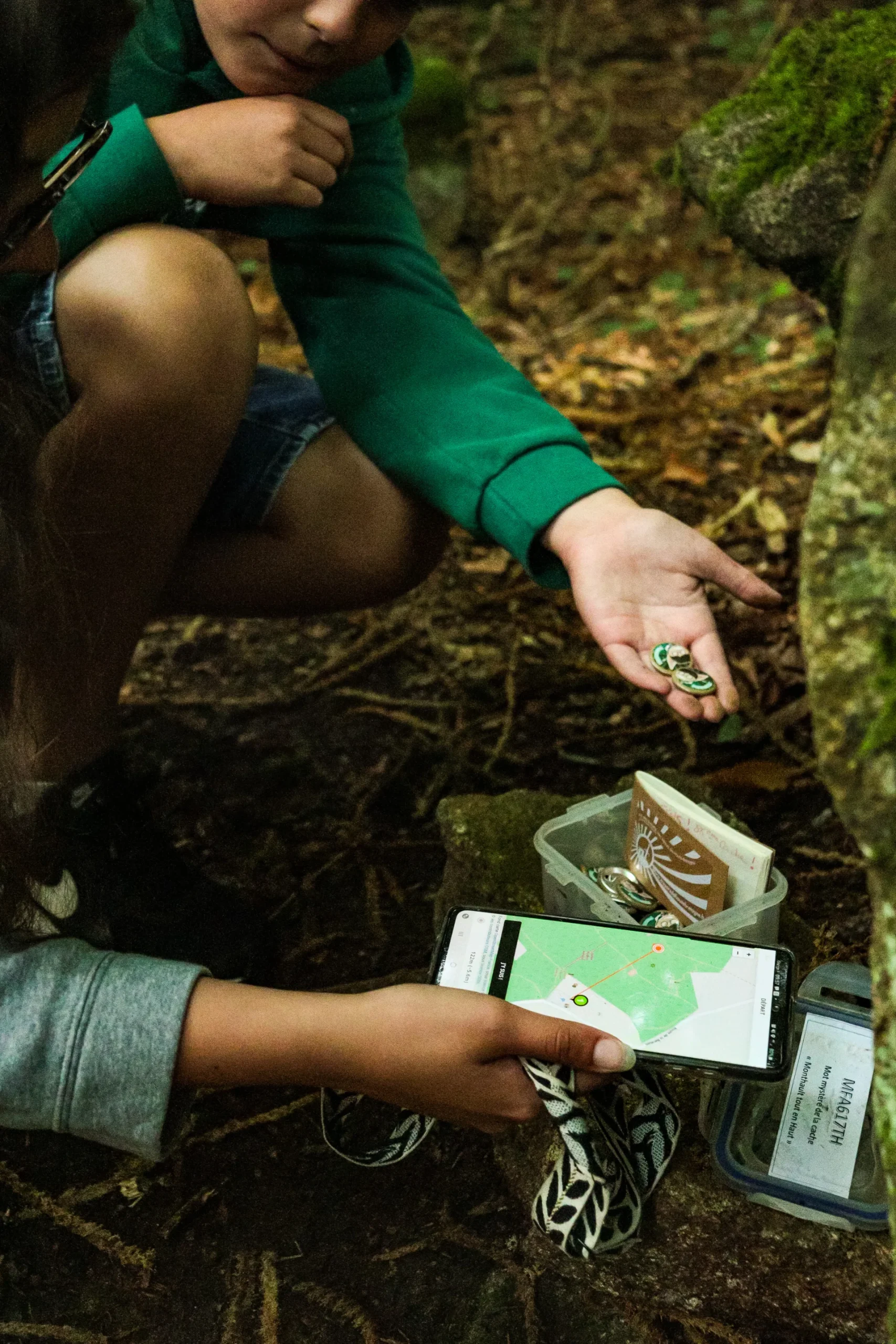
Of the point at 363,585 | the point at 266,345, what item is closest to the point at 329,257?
the point at 363,585

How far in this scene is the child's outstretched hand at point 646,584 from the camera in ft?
4.20

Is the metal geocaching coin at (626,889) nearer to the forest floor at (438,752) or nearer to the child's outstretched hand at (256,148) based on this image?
the forest floor at (438,752)

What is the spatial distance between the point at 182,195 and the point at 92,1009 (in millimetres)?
957

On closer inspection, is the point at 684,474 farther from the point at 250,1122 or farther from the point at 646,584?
the point at 250,1122

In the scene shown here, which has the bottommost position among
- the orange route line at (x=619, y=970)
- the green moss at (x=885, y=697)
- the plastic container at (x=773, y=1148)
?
the plastic container at (x=773, y=1148)

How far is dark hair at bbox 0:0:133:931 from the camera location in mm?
1006

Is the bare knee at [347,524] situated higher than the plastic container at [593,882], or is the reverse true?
the bare knee at [347,524]

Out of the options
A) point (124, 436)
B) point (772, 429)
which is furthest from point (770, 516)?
point (124, 436)

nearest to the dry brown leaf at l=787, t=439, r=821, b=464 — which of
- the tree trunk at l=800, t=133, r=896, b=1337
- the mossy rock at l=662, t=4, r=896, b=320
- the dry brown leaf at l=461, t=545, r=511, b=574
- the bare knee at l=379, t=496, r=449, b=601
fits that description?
the dry brown leaf at l=461, t=545, r=511, b=574

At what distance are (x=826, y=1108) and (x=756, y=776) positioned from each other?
2.40 feet

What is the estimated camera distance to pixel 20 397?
1204mm

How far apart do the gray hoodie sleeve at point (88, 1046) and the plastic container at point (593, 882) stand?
1.37 ft

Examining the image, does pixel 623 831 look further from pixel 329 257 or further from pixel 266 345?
pixel 266 345

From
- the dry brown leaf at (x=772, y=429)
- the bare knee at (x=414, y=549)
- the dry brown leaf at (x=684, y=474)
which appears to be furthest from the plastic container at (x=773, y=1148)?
the dry brown leaf at (x=772, y=429)
